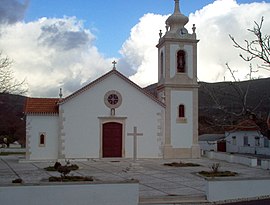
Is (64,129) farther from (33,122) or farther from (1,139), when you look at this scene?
(1,139)

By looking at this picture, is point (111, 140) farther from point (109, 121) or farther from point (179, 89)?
point (179, 89)

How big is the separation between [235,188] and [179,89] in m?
17.2

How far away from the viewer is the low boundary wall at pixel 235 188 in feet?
47.7

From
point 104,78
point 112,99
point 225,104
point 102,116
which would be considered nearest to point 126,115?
point 112,99

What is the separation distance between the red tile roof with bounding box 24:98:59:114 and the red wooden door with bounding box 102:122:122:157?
3.61 metres

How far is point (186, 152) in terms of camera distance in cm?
3125

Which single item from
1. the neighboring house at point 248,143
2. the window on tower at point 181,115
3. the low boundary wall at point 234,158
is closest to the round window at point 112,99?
the window on tower at point 181,115

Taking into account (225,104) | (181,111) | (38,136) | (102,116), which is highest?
(181,111)

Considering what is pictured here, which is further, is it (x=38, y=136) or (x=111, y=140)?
(x=111, y=140)

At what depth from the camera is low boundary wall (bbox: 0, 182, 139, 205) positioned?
41.5 ft

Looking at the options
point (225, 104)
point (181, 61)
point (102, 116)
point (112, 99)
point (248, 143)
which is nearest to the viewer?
point (225, 104)

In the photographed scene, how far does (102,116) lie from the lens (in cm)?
2973

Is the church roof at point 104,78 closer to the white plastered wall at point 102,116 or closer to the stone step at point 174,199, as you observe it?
the white plastered wall at point 102,116

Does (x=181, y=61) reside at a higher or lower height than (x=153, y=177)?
higher
